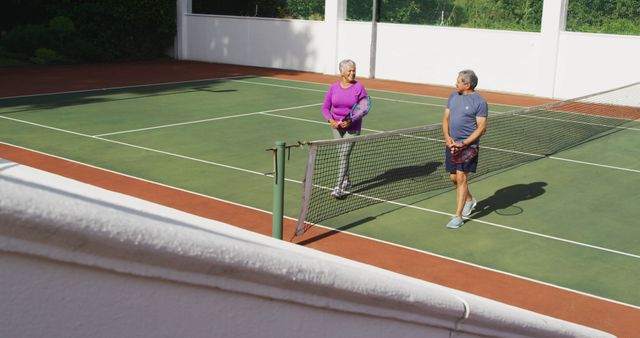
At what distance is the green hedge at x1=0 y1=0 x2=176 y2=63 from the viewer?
2967 centimetres

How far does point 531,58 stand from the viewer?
23844mm

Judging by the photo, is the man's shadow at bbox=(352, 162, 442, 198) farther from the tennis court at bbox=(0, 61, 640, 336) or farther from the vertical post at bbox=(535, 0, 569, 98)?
the vertical post at bbox=(535, 0, 569, 98)

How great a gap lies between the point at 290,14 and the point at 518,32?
985 cm

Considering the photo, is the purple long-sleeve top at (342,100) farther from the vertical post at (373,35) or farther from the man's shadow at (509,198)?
the vertical post at (373,35)

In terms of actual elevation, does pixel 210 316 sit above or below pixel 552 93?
above

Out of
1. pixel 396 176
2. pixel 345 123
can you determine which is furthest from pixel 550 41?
pixel 345 123

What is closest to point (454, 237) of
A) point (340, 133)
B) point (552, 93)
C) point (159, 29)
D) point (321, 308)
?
point (340, 133)

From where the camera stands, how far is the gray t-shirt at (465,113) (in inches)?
358

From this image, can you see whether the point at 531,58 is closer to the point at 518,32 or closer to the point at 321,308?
the point at 518,32

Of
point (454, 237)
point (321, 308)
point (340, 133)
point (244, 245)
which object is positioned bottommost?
point (454, 237)

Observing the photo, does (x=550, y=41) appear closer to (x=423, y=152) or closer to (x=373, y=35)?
(x=373, y=35)

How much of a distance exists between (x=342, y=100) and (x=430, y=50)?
16.2 m

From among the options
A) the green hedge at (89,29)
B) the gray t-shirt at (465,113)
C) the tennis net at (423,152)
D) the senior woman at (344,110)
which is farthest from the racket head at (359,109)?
the green hedge at (89,29)

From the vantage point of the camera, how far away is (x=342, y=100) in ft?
34.3
